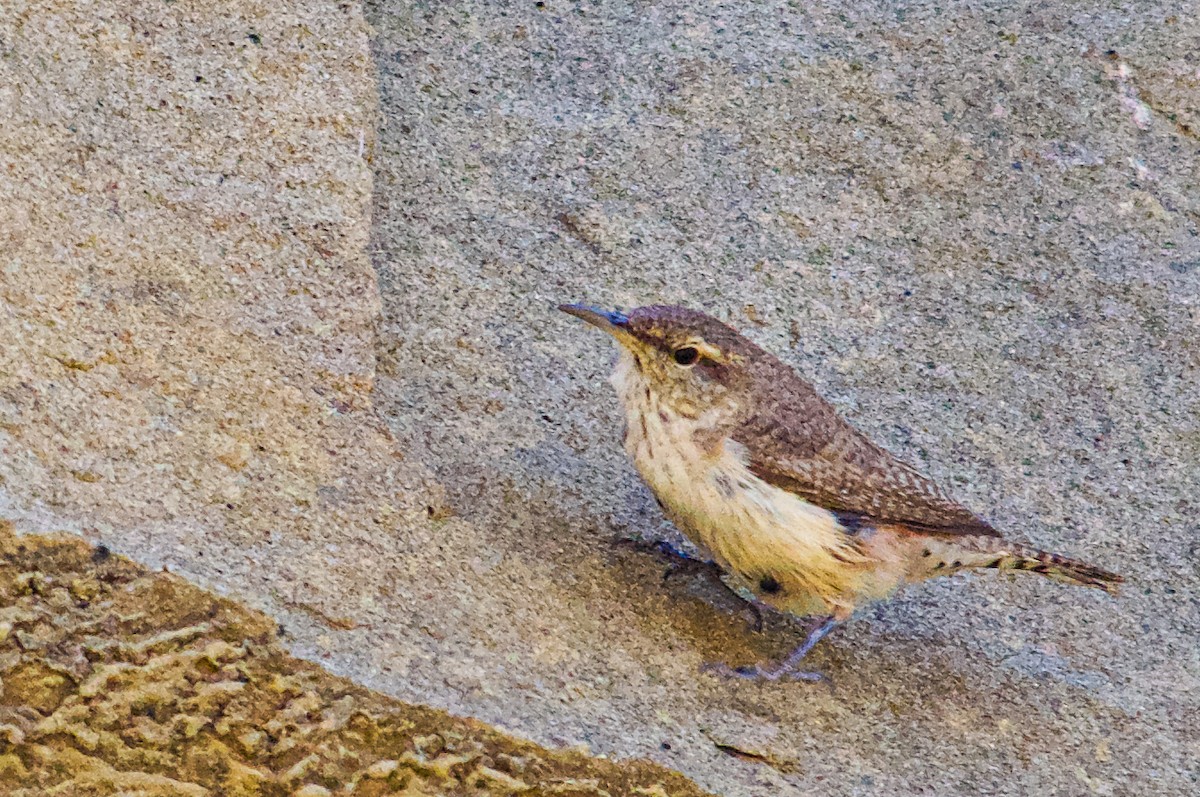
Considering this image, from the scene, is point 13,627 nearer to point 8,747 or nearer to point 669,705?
point 8,747

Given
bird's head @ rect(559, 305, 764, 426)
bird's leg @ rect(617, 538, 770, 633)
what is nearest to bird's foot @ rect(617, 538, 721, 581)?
bird's leg @ rect(617, 538, 770, 633)

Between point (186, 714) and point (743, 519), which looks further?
point (743, 519)

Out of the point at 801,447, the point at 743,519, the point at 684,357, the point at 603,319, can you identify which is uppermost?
the point at 603,319

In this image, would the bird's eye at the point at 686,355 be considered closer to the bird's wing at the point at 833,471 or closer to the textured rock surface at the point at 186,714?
the bird's wing at the point at 833,471


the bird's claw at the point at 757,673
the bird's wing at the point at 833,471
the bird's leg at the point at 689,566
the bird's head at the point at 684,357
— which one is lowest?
the bird's claw at the point at 757,673

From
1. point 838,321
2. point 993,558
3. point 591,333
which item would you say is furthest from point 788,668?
point 838,321

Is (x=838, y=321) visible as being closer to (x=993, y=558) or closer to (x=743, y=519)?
(x=993, y=558)

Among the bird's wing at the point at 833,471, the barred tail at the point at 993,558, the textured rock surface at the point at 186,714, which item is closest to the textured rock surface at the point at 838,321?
the textured rock surface at the point at 186,714
